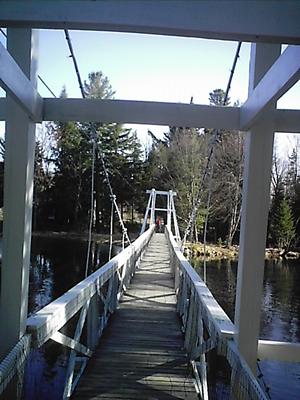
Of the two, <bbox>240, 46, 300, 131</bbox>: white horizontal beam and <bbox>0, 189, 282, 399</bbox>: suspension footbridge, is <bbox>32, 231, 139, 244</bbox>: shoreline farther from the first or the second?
<bbox>240, 46, 300, 131</bbox>: white horizontal beam

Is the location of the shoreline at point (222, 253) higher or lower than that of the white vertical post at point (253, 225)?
lower

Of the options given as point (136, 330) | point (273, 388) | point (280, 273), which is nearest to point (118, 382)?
point (136, 330)

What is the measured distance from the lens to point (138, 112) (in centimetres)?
196

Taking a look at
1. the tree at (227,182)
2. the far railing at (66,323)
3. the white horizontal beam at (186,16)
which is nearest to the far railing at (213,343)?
the far railing at (66,323)

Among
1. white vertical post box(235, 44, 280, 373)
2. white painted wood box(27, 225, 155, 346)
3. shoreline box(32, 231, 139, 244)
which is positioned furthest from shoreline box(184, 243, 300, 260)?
white vertical post box(235, 44, 280, 373)

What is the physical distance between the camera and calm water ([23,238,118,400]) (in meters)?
4.60

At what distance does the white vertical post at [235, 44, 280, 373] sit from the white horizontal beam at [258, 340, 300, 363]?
13cm

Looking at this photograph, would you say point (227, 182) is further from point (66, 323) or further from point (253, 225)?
point (253, 225)

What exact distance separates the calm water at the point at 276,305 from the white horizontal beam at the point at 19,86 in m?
3.25

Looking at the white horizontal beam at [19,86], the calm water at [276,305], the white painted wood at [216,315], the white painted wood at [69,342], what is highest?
the white horizontal beam at [19,86]

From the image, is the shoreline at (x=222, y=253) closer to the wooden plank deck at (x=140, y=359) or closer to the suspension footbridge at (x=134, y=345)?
the wooden plank deck at (x=140, y=359)

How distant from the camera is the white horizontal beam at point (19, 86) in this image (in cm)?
137

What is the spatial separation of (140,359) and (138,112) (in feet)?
5.13

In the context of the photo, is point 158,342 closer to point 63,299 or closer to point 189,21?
point 63,299
